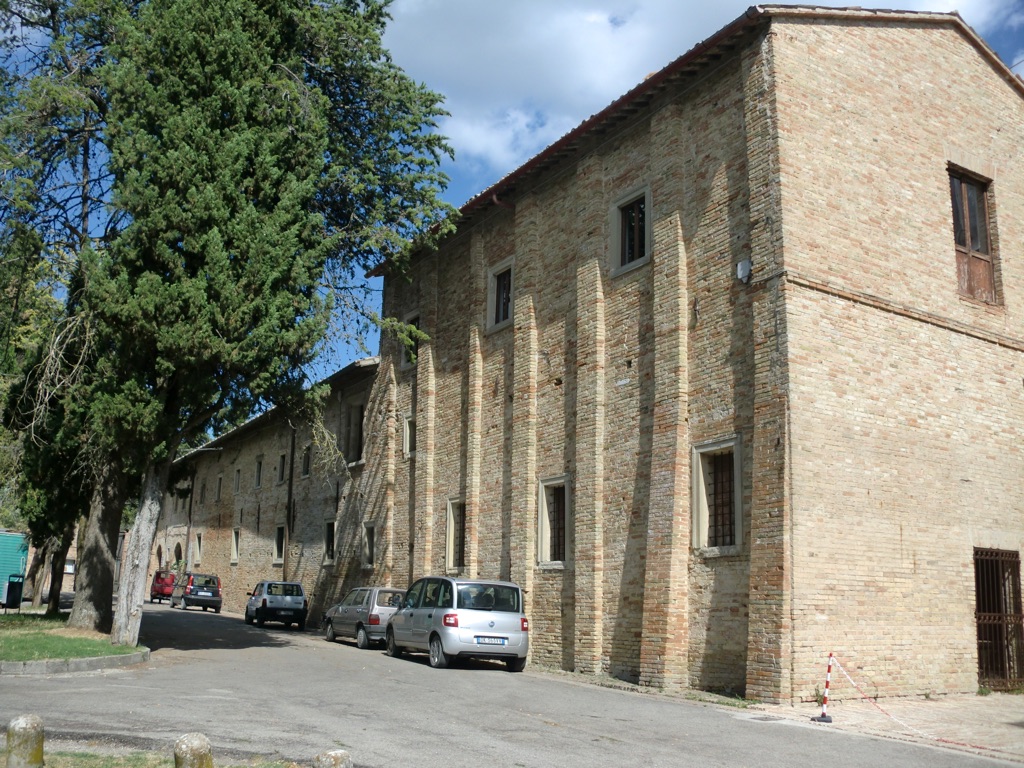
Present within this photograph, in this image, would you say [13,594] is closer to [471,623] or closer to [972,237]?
[471,623]

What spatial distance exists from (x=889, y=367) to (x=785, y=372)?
2301 millimetres

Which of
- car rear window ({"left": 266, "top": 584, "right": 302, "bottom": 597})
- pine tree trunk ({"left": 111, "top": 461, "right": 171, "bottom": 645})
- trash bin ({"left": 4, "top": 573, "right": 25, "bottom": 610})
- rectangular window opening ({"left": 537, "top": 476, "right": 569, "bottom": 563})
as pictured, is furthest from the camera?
trash bin ({"left": 4, "top": 573, "right": 25, "bottom": 610})

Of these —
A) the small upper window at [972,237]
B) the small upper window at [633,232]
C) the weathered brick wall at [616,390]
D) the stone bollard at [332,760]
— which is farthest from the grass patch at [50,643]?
the small upper window at [972,237]

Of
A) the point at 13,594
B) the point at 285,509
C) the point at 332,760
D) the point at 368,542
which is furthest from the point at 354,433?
the point at 332,760

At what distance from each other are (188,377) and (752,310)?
9.43 meters

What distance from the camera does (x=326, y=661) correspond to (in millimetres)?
16516

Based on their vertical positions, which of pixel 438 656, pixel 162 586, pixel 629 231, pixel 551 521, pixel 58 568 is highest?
pixel 629 231

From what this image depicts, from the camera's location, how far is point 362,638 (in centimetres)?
2116

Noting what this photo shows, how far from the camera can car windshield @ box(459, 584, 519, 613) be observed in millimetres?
16391

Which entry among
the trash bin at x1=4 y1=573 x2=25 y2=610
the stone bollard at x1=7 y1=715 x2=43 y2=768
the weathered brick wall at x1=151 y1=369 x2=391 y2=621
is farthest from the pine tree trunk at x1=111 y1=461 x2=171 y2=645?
the trash bin at x1=4 y1=573 x2=25 y2=610

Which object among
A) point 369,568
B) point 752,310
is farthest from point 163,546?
point 752,310

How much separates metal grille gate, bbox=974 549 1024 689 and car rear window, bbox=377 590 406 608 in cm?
1155

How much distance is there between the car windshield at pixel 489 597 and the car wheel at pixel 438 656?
0.76m

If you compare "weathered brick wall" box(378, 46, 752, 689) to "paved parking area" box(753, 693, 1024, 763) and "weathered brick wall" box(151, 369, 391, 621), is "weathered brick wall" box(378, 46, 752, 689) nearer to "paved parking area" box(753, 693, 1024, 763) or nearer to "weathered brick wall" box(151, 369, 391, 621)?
"paved parking area" box(753, 693, 1024, 763)
